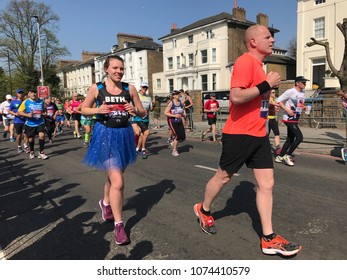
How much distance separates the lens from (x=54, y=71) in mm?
53375

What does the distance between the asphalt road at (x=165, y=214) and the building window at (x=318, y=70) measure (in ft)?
77.0

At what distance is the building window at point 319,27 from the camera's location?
2708 centimetres

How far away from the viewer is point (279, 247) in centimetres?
293

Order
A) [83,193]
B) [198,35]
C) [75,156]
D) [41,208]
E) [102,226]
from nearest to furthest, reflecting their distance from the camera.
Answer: [102,226] → [41,208] → [83,193] → [75,156] → [198,35]

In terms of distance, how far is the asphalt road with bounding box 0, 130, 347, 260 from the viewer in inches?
123

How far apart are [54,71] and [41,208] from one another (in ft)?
175

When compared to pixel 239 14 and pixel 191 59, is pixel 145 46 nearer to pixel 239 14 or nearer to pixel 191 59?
pixel 191 59

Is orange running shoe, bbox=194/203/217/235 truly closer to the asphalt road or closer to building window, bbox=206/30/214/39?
the asphalt road

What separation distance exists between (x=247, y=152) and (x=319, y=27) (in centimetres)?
2852

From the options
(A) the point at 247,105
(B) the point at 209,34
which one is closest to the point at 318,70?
(B) the point at 209,34

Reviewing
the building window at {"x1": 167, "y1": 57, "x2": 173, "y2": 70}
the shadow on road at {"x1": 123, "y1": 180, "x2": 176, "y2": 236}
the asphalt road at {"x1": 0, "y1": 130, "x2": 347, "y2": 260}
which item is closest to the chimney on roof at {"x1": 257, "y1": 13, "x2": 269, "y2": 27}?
the building window at {"x1": 167, "y1": 57, "x2": 173, "y2": 70}

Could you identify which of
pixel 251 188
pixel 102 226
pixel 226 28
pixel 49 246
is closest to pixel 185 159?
pixel 251 188

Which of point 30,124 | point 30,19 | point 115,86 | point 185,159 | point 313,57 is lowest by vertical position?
point 185,159

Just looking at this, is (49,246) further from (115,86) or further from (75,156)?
(75,156)
